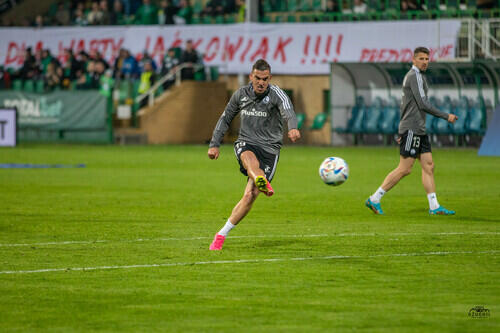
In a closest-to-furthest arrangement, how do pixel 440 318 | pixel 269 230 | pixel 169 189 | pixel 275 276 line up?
pixel 440 318
pixel 275 276
pixel 269 230
pixel 169 189

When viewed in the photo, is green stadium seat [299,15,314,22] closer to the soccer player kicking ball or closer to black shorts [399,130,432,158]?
black shorts [399,130,432,158]

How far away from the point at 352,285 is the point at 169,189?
1208cm

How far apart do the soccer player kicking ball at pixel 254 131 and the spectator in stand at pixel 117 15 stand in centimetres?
3480

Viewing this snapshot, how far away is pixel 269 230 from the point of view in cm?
1371

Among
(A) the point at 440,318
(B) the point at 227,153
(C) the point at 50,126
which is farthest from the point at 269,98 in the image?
(C) the point at 50,126

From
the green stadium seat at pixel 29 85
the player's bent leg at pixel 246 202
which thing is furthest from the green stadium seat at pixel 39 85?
the player's bent leg at pixel 246 202

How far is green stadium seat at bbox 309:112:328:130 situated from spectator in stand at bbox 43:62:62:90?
1083 centimetres

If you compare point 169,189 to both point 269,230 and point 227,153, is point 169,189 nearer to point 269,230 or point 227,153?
point 269,230

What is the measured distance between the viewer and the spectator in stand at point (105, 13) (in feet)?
150

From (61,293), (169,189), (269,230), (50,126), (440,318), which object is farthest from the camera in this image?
(50,126)

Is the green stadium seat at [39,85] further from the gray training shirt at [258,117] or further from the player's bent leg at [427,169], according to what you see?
the gray training shirt at [258,117]

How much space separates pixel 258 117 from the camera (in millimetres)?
11648

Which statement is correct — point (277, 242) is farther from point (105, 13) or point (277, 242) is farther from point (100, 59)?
point (105, 13)

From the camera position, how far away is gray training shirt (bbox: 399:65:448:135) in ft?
49.8
